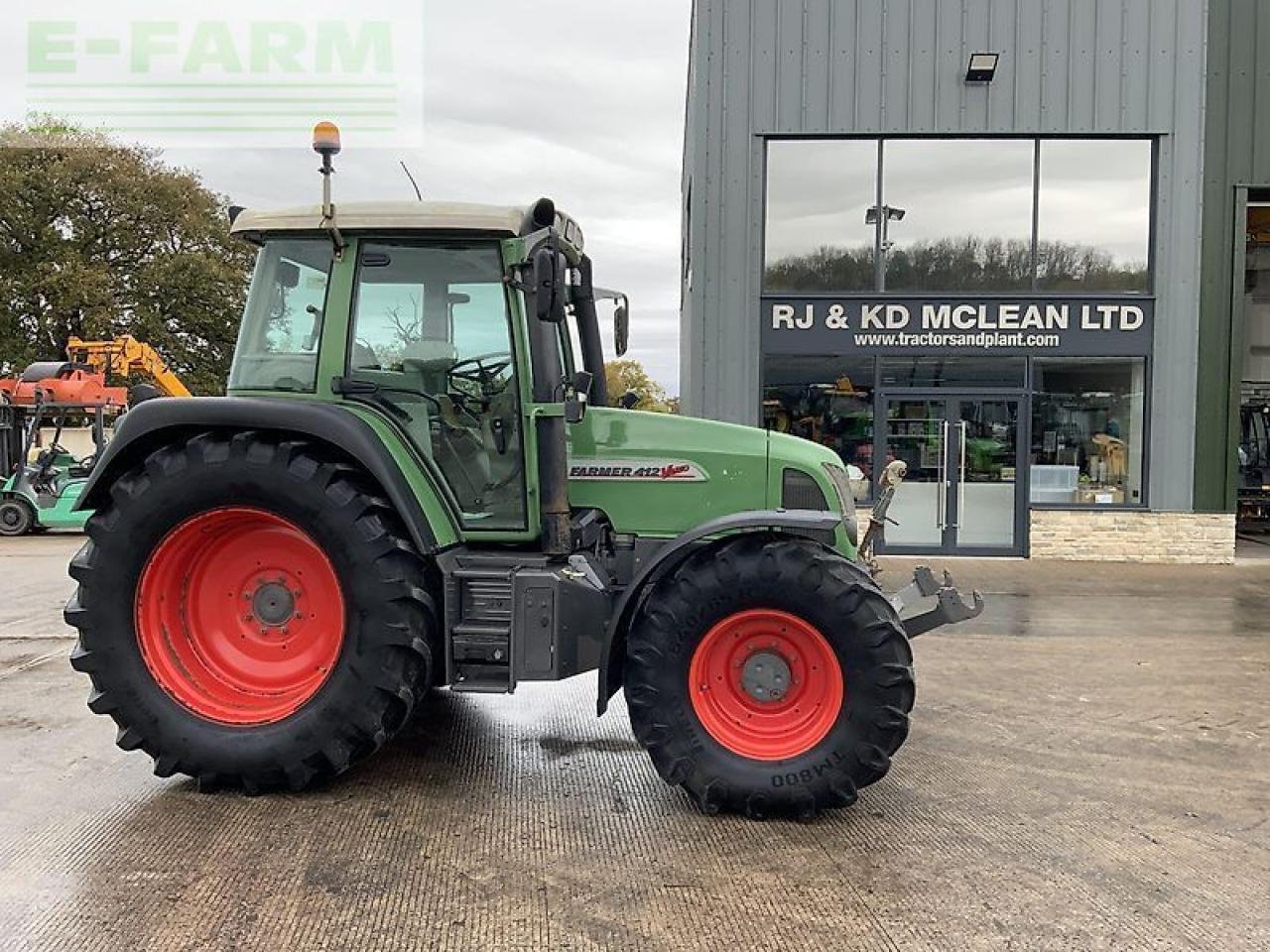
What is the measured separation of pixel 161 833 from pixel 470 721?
1.76 meters

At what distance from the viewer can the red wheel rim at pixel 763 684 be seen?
4129 mm

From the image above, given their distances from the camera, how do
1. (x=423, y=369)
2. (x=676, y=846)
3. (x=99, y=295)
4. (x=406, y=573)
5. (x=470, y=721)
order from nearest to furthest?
(x=676, y=846) < (x=406, y=573) < (x=423, y=369) < (x=470, y=721) < (x=99, y=295)

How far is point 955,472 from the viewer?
495 inches

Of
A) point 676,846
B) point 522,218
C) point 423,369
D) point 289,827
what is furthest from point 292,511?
point 676,846

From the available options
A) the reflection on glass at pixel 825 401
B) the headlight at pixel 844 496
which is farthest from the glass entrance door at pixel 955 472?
the headlight at pixel 844 496

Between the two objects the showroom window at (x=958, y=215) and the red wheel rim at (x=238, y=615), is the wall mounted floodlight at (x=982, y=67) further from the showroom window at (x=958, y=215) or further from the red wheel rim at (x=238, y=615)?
the red wheel rim at (x=238, y=615)

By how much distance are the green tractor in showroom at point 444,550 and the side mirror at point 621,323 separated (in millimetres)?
624

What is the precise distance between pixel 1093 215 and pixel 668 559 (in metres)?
10.6

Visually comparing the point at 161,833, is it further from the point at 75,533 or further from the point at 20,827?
the point at 75,533

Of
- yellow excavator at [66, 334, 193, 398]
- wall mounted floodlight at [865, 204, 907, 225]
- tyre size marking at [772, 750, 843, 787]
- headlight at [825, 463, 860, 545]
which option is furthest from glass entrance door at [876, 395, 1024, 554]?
yellow excavator at [66, 334, 193, 398]

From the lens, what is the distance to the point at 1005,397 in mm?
12469

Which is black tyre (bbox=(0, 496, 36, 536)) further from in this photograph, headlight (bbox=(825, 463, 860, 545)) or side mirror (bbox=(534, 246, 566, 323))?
headlight (bbox=(825, 463, 860, 545))

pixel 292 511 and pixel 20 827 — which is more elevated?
pixel 292 511

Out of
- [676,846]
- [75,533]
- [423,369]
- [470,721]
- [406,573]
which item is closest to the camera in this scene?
[676,846]
